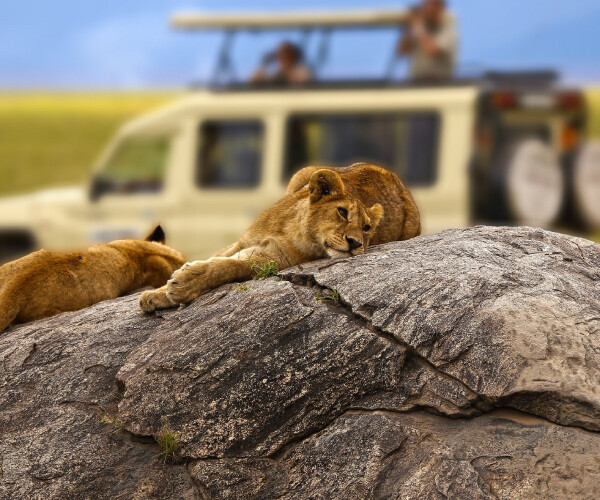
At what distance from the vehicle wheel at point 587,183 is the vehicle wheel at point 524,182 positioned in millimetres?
373

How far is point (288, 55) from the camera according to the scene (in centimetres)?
1561

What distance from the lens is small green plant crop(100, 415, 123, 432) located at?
5680 millimetres

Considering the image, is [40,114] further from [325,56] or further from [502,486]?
[502,486]

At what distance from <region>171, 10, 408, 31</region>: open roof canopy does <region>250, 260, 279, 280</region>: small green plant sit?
944 cm

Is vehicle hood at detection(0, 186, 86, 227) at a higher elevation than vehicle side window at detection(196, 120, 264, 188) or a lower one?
lower

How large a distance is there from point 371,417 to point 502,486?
73 centimetres

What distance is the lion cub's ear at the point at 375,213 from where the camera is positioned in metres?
6.57

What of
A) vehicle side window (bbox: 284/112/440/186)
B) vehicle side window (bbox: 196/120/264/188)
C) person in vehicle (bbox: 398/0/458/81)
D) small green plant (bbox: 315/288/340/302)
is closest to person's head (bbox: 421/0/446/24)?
person in vehicle (bbox: 398/0/458/81)

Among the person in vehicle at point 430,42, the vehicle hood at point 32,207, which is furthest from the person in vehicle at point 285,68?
the vehicle hood at point 32,207

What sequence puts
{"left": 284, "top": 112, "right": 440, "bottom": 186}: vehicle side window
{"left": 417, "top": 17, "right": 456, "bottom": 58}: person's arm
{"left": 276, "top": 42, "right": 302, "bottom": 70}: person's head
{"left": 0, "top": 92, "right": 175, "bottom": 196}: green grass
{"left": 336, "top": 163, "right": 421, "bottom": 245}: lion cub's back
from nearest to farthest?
{"left": 336, "top": 163, "right": 421, "bottom": 245}: lion cub's back
{"left": 284, "top": 112, "right": 440, "bottom": 186}: vehicle side window
{"left": 417, "top": 17, "right": 456, "bottom": 58}: person's arm
{"left": 276, "top": 42, "right": 302, "bottom": 70}: person's head
{"left": 0, "top": 92, "right": 175, "bottom": 196}: green grass

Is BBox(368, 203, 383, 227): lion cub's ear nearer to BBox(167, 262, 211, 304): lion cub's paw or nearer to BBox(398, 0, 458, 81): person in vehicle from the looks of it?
BBox(167, 262, 211, 304): lion cub's paw

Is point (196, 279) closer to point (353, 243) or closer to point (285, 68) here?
point (353, 243)

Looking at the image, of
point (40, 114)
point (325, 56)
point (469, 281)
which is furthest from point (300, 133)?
point (40, 114)

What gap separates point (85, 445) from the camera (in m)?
5.65
